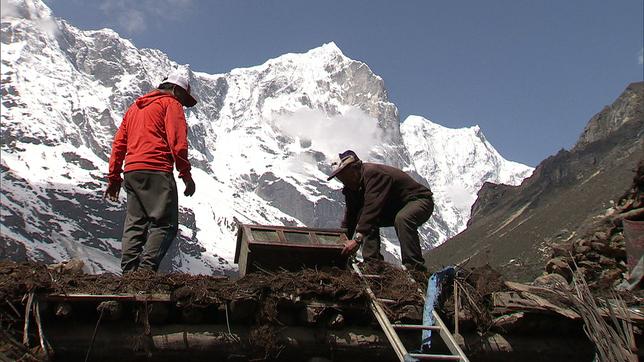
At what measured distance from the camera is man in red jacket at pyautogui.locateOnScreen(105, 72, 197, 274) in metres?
6.71

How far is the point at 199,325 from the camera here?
211 inches

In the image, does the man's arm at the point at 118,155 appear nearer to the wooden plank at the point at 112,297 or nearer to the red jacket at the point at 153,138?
the red jacket at the point at 153,138

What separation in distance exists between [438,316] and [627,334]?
1.58 metres

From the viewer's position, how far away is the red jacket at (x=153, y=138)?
6.98m

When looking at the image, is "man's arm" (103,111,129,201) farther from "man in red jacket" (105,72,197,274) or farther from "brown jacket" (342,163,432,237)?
"brown jacket" (342,163,432,237)

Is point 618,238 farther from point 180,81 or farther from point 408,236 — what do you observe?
point 180,81

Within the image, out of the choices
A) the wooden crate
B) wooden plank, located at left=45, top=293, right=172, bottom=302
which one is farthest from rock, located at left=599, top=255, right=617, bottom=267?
wooden plank, located at left=45, top=293, right=172, bottom=302

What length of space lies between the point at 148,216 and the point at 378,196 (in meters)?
2.29

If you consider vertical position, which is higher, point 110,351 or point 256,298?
point 256,298

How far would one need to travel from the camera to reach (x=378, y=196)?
7242mm

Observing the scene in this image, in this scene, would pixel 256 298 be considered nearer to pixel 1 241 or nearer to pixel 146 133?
pixel 146 133

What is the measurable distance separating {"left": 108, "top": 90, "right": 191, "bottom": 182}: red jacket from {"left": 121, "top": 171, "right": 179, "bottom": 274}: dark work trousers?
132mm

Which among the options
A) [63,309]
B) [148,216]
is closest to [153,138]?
[148,216]

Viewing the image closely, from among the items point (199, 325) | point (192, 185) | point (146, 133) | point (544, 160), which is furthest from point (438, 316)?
point (544, 160)
